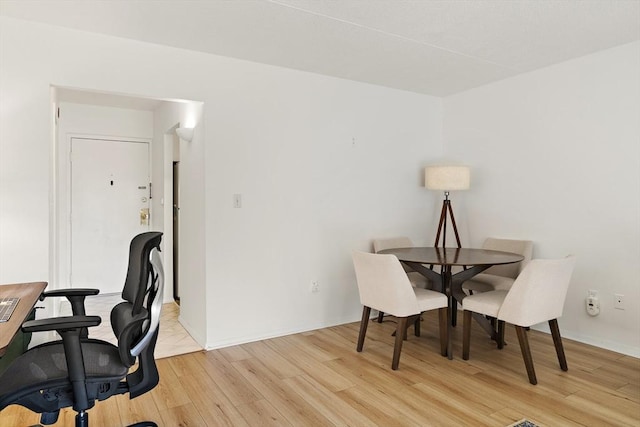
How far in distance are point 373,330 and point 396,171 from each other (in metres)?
1.68

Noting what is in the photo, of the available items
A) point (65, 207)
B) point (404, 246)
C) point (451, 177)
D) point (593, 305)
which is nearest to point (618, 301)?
point (593, 305)

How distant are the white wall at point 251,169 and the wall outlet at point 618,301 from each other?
1894 millimetres

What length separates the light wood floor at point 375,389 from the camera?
229 cm

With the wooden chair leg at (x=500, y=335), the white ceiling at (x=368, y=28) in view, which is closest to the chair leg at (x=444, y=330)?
the wooden chair leg at (x=500, y=335)

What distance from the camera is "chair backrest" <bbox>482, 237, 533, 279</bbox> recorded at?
374 centimetres

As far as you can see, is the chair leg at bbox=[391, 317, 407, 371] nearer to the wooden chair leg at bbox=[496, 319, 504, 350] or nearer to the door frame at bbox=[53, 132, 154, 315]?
the wooden chair leg at bbox=[496, 319, 504, 350]

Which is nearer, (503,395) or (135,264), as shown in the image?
(135,264)

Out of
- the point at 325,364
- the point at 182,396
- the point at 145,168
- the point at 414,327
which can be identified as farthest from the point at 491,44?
the point at 145,168

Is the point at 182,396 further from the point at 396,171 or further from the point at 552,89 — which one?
the point at 552,89

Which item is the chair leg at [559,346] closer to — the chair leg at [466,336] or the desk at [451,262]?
the desk at [451,262]

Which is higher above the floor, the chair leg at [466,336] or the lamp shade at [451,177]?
the lamp shade at [451,177]

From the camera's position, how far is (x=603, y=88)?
334 centimetres

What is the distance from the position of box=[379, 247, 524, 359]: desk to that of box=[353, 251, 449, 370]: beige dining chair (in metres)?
0.24

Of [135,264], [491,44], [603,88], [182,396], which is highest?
[491,44]
